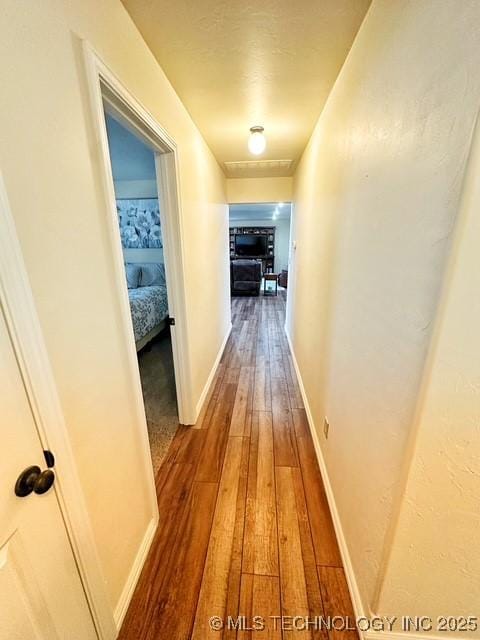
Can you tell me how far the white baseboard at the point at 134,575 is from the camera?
1.02 m

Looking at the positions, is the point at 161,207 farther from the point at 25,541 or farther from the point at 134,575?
the point at 134,575

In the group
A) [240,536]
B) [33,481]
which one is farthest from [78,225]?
[240,536]

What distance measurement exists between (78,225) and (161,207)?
3.30 ft

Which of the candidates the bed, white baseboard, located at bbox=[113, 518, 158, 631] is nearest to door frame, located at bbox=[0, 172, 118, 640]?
white baseboard, located at bbox=[113, 518, 158, 631]

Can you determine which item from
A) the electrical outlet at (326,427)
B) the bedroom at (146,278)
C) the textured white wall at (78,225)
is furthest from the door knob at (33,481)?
the electrical outlet at (326,427)

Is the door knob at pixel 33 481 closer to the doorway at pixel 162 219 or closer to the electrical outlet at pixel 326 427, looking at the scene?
the doorway at pixel 162 219

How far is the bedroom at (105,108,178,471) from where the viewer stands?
226 centimetres

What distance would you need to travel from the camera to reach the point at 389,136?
0.86m

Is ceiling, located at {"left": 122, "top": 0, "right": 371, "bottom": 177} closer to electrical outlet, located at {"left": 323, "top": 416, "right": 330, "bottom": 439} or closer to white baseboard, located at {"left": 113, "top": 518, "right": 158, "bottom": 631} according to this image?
electrical outlet, located at {"left": 323, "top": 416, "right": 330, "bottom": 439}

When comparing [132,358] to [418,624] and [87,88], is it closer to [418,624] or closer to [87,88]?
[87,88]

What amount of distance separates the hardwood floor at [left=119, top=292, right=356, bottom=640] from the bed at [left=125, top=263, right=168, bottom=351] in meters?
1.47

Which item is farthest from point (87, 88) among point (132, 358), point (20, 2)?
point (132, 358)

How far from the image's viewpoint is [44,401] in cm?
66

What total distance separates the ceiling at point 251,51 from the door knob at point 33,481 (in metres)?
1.65
